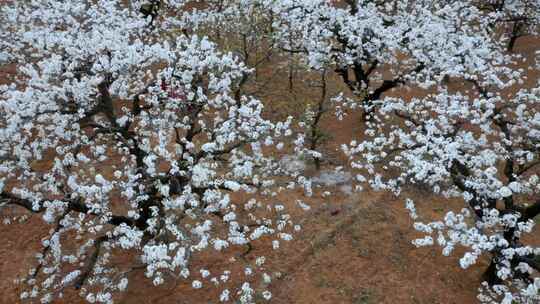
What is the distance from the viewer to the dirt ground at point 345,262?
11.6 m

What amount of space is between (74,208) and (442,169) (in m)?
8.04

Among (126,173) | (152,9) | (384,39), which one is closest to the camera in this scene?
(126,173)

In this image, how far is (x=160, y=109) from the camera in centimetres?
1393

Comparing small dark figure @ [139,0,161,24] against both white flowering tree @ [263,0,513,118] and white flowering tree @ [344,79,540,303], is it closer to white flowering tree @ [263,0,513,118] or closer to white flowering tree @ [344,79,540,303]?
white flowering tree @ [263,0,513,118]

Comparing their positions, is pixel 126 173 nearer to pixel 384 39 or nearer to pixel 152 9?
pixel 384 39

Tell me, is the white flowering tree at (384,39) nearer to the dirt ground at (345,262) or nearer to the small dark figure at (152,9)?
the dirt ground at (345,262)

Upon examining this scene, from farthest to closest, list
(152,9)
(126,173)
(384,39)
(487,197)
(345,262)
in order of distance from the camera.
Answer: (152,9)
(384,39)
(345,262)
(126,173)
(487,197)

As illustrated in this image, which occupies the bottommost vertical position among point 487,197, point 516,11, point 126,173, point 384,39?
point 516,11

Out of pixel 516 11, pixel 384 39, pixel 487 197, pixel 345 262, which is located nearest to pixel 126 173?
pixel 345 262

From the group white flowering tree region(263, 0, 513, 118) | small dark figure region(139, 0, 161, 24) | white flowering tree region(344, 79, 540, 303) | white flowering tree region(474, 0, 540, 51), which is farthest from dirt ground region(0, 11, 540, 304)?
white flowering tree region(474, 0, 540, 51)

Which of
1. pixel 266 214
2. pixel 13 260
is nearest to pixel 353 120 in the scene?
pixel 266 214

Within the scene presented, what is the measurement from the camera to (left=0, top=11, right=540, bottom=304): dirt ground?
11617 millimetres

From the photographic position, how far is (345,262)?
1259 centimetres

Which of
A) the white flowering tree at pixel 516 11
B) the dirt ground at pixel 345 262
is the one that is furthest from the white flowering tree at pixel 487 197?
the white flowering tree at pixel 516 11
